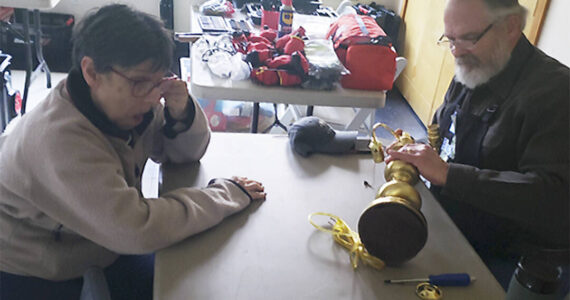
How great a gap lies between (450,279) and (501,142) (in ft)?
1.49

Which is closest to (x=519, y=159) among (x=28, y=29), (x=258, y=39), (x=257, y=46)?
(x=257, y=46)

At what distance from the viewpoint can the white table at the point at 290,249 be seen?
3.07 feet

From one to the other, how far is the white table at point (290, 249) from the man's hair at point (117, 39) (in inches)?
13.1

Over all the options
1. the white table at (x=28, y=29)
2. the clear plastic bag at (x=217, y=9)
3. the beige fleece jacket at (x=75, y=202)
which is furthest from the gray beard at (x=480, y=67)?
the white table at (x=28, y=29)

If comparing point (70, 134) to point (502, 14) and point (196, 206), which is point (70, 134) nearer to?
point (196, 206)

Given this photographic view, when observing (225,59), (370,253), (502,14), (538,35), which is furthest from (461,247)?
(538,35)

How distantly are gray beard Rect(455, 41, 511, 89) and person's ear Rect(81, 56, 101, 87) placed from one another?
0.94 meters

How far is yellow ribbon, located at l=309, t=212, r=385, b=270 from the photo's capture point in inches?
40.1

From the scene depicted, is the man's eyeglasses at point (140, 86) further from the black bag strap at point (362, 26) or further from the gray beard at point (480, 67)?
the black bag strap at point (362, 26)

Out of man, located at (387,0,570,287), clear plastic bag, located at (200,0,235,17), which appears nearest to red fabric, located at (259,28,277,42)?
clear plastic bag, located at (200,0,235,17)

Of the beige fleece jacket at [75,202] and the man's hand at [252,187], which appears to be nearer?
the beige fleece jacket at [75,202]

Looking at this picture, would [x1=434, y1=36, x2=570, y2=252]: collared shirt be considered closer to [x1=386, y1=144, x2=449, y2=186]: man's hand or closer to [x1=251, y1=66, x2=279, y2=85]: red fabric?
[x1=386, y1=144, x2=449, y2=186]: man's hand

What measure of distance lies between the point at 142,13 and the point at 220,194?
0.44 m

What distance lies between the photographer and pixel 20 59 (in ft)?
12.7
